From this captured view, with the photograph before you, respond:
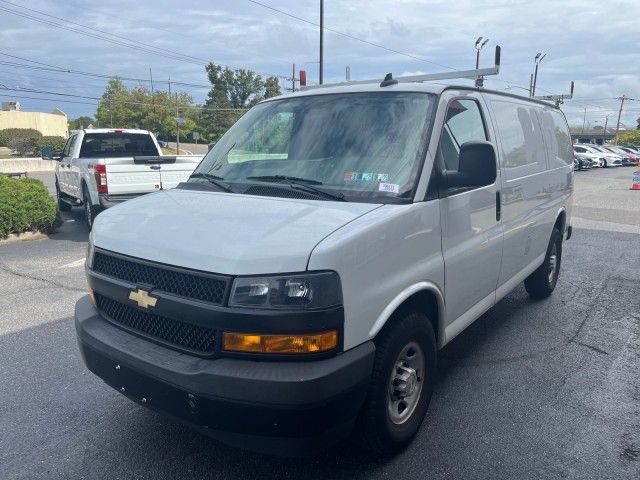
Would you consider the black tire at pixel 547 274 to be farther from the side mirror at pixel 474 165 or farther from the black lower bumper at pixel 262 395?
the black lower bumper at pixel 262 395

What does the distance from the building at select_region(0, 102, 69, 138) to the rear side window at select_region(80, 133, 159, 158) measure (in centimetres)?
6036

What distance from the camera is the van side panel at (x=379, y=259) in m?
2.45

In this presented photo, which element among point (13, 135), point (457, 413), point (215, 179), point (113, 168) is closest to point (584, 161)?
point (113, 168)

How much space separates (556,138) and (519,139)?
1459 millimetres

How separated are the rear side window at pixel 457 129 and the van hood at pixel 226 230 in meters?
0.81

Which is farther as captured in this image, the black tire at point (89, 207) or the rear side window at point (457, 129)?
the black tire at point (89, 207)

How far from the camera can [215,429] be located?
96.3 inches

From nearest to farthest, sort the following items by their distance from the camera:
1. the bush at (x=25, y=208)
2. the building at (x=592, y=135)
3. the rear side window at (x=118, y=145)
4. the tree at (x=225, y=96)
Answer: the bush at (x=25, y=208), the rear side window at (x=118, y=145), the tree at (x=225, y=96), the building at (x=592, y=135)

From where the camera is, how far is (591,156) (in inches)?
1399

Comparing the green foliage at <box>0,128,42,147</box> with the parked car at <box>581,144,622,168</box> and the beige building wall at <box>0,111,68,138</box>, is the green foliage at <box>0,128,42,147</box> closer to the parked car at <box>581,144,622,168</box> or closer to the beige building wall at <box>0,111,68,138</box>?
the beige building wall at <box>0,111,68,138</box>

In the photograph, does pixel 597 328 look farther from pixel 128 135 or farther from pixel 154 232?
pixel 128 135

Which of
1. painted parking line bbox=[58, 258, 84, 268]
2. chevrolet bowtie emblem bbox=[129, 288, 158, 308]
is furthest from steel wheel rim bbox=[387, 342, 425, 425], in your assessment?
painted parking line bbox=[58, 258, 84, 268]

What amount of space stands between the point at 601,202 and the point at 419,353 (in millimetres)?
14951

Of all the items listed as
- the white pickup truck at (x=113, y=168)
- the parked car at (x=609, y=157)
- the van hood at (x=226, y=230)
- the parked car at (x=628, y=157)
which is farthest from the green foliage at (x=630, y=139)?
the van hood at (x=226, y=230)
